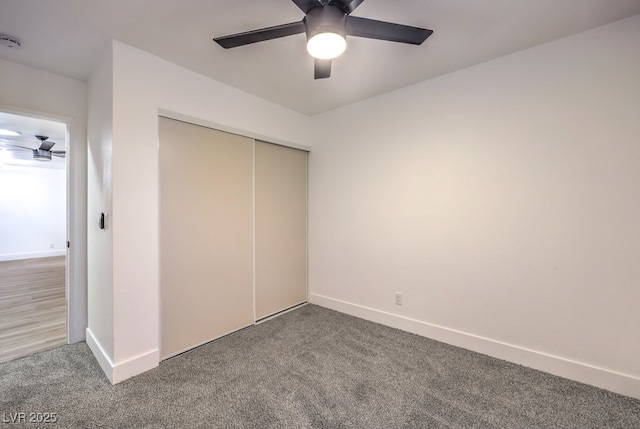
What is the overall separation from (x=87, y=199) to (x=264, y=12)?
232cm

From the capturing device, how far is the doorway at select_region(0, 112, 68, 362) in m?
2.66

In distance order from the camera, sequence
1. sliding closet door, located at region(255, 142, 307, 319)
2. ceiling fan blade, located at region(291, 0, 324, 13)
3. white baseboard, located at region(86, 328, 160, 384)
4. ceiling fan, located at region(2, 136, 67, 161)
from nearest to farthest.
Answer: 1. ceiling fan blade, located at region(291, 0, 324, 13)
2. white baseboard, located at region(86, 328, 160, 384)
3. sliding closet door, located at region(255, 142, 307, 319)
4. ceiling fan, located at region(2, 136, 67, 161)

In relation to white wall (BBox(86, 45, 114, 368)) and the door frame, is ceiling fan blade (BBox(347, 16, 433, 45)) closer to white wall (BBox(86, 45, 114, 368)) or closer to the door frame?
white wall (BBox(86, 45, 114, 368))

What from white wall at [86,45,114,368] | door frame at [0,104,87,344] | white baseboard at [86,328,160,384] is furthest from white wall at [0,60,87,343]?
white baseboard at [86,328,160,384]

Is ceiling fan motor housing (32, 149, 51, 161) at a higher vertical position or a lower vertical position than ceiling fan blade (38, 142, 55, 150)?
lower

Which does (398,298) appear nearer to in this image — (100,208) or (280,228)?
(280,228)

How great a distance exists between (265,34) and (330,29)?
1.27 feet

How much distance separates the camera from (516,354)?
2.07m

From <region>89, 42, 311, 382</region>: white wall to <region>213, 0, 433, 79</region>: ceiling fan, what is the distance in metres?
0.87

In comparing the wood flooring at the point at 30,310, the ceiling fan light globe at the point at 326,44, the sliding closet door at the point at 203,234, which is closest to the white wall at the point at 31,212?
the wood flooring at the point at 30,310

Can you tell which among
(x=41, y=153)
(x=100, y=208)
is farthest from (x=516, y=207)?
(x=41, y=153)

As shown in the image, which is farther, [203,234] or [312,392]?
[203,234]

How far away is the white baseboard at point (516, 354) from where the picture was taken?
172 centimetres

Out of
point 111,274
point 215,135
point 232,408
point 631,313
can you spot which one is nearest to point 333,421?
point 232,408
